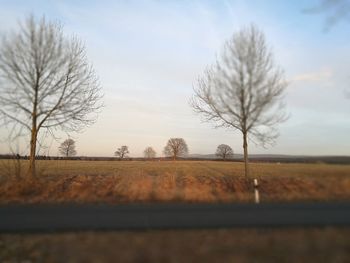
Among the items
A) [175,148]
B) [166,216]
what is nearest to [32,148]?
[166,216]

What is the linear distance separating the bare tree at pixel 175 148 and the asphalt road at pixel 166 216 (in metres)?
109

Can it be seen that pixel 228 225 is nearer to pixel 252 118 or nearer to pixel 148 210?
pixel 148 210

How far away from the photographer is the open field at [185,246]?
7.84 meters

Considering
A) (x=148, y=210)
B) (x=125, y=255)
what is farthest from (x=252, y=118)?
(x=125, y=255)

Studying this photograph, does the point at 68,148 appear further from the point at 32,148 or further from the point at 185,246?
the point at 185,246

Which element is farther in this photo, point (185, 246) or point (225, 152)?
point (225, 152)

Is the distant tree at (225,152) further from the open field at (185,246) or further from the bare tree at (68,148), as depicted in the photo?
the open field at (185,246)

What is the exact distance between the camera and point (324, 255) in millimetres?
7855

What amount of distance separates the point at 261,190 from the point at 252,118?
16.6ft

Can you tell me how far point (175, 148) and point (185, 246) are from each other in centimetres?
11475

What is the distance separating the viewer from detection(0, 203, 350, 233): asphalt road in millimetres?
11016

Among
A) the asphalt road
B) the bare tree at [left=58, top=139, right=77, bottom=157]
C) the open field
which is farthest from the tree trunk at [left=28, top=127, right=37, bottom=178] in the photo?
the bare tree at [left=58, top=139, right=77, bottom=157]

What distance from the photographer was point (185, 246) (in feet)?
28.4

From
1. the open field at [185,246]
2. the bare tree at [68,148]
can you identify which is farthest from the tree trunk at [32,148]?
the bare tree at [68,148]
